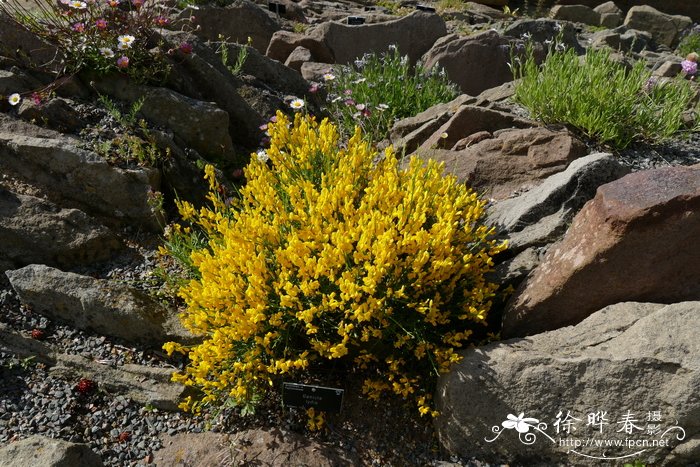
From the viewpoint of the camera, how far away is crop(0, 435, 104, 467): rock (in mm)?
2457

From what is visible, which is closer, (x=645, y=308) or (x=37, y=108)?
(x=645, y=308)

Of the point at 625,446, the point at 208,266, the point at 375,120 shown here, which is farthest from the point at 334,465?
the point at 375,120

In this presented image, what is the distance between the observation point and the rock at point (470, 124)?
4828mm

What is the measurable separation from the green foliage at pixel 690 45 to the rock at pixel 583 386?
11.9 metres

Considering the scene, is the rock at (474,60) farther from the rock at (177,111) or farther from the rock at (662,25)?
the rock at (662,25)

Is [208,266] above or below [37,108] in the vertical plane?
below

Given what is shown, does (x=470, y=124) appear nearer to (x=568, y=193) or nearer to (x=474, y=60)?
(x=568, y=193)

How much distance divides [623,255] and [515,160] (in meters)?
1.61

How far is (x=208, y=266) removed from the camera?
2863mm

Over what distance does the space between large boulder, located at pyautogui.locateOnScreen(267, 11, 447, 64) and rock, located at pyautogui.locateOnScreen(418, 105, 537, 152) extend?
4.77 meters

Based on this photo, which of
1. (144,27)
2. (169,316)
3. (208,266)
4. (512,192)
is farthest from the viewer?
(144,27)

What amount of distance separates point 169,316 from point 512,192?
256cm

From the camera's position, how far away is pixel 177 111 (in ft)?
15.5

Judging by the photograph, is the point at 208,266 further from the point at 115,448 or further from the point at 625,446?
the point at 625,446
